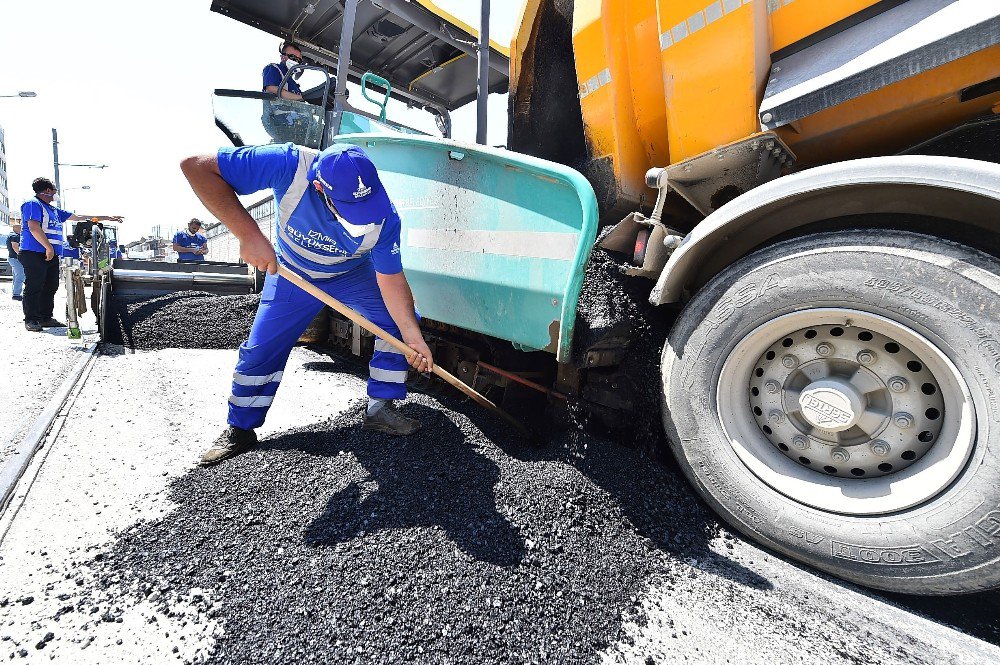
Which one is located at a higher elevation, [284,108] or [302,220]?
[284,108]

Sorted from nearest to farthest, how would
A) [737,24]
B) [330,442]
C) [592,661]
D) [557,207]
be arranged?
1. [592,661]
2. [737,24]
3. [557,207]
4. [330,442]

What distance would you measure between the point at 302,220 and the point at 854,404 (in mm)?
2239

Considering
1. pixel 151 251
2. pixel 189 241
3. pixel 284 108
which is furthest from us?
pixel 151 251

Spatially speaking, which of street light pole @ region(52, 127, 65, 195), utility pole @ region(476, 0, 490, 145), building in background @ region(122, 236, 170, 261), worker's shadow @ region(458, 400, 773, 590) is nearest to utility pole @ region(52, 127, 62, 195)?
street light pole @ region(52, 127, 65, 195)

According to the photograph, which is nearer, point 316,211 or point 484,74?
point 316,211

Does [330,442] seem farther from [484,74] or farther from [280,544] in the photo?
[484,74]

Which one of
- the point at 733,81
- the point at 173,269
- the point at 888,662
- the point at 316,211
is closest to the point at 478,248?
the point at 316,211

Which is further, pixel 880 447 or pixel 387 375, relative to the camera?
pixel 387 375

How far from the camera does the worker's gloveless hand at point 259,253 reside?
203cm

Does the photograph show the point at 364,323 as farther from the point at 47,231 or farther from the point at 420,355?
the point at 47,231

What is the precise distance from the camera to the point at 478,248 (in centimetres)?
212

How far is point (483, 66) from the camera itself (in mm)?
2922

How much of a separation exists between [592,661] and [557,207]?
147 centimetres

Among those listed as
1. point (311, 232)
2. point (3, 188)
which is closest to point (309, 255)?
point (311, 232)
